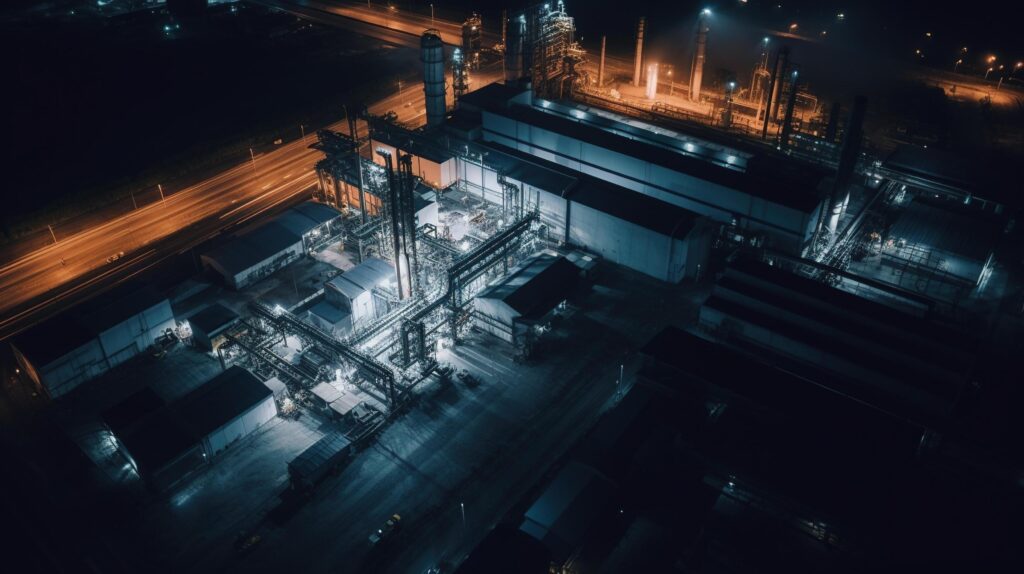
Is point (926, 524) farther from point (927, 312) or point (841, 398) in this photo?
point (927, 312)

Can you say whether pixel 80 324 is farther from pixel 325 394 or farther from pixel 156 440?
pixel 325 394

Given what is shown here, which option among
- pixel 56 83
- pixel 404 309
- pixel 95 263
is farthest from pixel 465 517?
pixel 56 83

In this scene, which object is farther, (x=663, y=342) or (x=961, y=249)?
(x=961, y=249)

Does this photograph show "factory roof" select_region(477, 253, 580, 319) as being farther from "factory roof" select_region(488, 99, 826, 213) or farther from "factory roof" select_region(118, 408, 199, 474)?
"factory roof" select_region(118, 408, 199, 474)

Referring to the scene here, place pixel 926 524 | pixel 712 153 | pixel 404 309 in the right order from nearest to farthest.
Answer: pixel 926 524 → pixel 404 309 → pixel 712 153

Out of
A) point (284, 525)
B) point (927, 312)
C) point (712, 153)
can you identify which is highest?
point (712, 153)

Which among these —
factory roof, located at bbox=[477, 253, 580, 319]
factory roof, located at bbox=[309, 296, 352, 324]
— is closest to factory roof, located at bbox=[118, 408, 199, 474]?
factory roof, located at bbox=[309, 296, 352, 324]

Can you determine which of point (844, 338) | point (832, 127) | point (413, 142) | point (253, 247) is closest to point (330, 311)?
point (253, 247)
